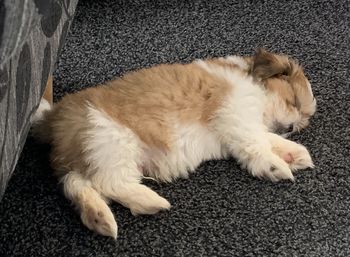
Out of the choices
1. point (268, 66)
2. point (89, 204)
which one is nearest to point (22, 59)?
point (89, 204)

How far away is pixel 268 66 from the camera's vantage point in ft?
5.91

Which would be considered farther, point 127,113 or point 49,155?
point 49,155

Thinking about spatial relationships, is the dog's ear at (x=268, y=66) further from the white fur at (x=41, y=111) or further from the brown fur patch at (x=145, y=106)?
the white fur at (x=41, y=111)

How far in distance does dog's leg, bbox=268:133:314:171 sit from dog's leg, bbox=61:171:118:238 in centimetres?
59

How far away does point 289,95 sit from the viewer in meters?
1.81

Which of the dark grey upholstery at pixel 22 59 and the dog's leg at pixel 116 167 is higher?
the dark grey upholstery at pixel 22 59

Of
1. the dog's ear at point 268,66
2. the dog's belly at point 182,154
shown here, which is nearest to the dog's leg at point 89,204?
the dog's belly at point 182,154

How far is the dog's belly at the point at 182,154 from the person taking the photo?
5.39 ft

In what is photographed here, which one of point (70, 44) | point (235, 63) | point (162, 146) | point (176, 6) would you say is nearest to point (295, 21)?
point (176, 6)

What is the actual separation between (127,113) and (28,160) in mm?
405

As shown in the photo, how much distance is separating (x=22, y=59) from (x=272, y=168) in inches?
33.7

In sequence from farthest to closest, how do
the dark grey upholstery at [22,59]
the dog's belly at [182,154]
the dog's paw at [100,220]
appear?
1. the dog's belly at [182,154]
2. the dog's paw at [100,220]
3. the dark grey upholstery at [22,59]

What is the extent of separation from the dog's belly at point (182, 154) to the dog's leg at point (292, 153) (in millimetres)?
186

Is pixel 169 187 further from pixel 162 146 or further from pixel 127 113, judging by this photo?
pixel 127 113
